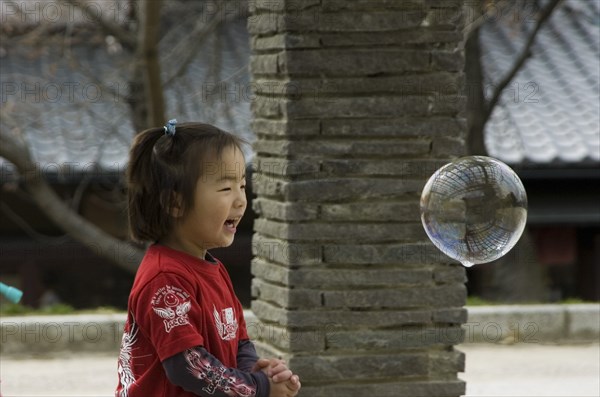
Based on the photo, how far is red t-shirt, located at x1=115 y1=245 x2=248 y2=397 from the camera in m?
3.13

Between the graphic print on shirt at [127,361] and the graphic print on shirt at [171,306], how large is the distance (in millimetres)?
140

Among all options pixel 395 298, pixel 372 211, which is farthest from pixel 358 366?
pixel 372 211

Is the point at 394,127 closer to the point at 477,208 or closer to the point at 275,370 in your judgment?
the point at 477,208

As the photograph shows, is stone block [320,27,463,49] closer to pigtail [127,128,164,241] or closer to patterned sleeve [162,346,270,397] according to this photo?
pigtail [127,128,164,241]

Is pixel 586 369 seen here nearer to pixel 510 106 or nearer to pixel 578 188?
pixel 578 188

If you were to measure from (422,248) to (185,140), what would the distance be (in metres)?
2.17

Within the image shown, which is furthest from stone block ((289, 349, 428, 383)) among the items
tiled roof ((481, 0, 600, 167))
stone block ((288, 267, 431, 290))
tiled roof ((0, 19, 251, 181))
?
tiled roof ((481, 0, 600, 167))

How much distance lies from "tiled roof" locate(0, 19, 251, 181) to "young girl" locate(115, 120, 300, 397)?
267 inches

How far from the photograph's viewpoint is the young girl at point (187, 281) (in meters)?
3.13

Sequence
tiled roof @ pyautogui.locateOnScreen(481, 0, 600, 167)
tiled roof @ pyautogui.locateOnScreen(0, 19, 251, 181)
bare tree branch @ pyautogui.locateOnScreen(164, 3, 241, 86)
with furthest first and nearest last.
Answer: tiled roof @ pyautogui.locateOnScreen(481, 0, 600, 167) < tiled roof @ pyautogui.locateOnScreen(0, 19, 251, 181) < bare tree branch @ pyautogui.locateOnScreen(164, 3, 241, 86)

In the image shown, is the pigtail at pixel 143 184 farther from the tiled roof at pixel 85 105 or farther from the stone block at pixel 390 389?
the tiled roof at pixel 85 105

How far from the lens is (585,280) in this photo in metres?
12.8

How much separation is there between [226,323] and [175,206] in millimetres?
345

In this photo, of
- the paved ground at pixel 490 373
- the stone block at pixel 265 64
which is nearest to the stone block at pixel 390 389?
the stone block at pixel 265 64
